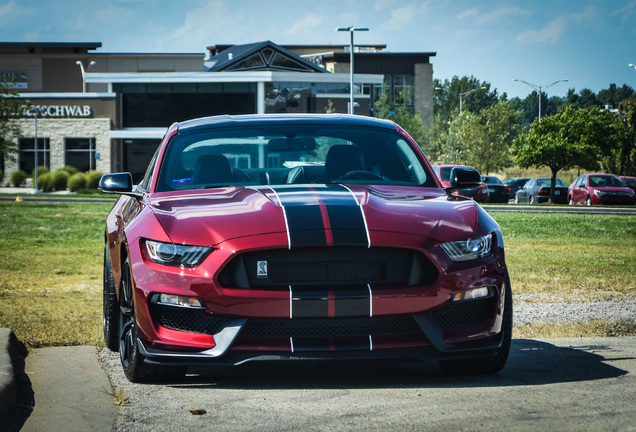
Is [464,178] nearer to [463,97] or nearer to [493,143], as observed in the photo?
[493,143]

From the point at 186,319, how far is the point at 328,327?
0.75 metres

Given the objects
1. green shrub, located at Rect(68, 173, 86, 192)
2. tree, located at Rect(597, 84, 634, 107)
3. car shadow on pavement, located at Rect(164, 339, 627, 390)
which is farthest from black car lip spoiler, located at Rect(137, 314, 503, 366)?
tree, located at Rect(597, 84, 634, 107)

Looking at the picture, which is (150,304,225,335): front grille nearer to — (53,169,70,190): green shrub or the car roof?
the car roof

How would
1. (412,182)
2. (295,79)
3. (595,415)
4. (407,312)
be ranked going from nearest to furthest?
1. (595,415)
2. (407,312)
3. (412,182)
4. (295,79)

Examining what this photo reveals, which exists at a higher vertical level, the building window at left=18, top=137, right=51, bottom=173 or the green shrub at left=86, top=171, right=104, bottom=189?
the building window at left=18, top=137, right=51, bottom=173

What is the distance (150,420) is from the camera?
14.5 feet

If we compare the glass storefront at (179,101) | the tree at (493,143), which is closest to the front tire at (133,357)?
the glass storefront at (179,101)

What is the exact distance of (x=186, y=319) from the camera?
4.98 m

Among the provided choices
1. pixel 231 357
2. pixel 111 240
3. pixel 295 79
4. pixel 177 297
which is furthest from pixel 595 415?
pixel 295 79

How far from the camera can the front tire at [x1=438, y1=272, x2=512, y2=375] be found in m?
5.30

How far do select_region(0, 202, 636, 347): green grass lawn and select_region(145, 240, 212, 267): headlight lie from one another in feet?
7.56

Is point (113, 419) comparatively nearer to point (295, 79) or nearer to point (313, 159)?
point (313, 159)

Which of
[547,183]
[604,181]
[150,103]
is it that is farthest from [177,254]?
[150,103]

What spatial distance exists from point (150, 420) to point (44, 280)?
778cm
